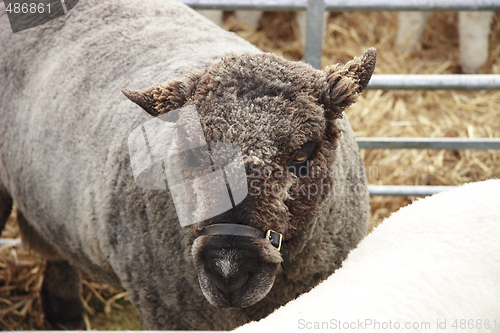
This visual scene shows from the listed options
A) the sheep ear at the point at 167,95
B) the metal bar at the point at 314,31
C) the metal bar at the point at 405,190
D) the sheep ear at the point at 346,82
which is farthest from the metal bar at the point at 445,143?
the sheep ear at the point at 167,95

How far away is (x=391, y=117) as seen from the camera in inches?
193

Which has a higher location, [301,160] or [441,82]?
[301,160]

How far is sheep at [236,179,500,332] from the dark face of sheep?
321mm

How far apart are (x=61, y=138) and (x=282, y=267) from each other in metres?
1.24

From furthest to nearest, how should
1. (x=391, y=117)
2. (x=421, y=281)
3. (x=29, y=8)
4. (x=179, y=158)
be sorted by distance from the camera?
(x=391, y=117) < (x=29, y=8) < (x=179, y=158) < (x=421, y=281)

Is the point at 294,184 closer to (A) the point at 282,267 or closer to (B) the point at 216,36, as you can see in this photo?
(A) the point at 282,267

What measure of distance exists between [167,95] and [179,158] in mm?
220

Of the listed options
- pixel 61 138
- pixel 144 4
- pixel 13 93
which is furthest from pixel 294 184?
pixel 13 93

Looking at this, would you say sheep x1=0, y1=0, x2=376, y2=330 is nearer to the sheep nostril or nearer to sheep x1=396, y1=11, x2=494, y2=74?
the sheep nostril

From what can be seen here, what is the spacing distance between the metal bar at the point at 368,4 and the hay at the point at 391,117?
4.54ft

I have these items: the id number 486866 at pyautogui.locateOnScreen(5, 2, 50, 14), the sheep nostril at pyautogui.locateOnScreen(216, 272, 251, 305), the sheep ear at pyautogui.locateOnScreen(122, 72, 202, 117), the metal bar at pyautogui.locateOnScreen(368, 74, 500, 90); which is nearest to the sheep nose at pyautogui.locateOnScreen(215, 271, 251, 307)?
the sheep nostril at pyautogui.locateOnScreen(216, 272, 251, 305)

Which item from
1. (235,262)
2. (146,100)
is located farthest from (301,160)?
(146,100)

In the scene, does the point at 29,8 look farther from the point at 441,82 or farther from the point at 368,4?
the point at 441,82

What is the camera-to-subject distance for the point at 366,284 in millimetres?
1373
